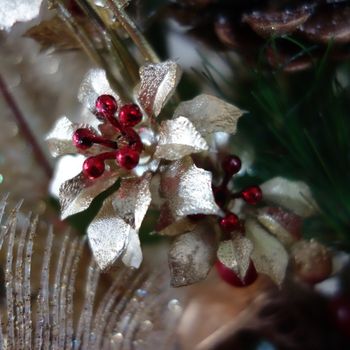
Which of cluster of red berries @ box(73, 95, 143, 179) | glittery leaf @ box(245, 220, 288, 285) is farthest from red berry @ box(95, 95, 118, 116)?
glittery leaf @ box(245, 220, 288, 285)

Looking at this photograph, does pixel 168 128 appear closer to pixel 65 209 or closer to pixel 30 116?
pixel 65 209

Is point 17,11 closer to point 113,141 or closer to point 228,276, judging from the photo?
point 113,141

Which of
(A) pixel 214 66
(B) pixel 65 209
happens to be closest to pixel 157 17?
(A) pixel 214 66

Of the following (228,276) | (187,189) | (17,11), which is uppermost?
(17,11)

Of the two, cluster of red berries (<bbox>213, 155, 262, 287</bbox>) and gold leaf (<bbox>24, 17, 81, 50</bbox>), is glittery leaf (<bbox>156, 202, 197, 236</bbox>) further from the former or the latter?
gold leaf (<bbox>24, 17, 81, 50</bbox>)

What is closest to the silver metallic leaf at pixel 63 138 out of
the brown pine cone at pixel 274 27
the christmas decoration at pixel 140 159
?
the christmas decoration at pixel 140 159

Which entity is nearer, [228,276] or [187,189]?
[187,189]

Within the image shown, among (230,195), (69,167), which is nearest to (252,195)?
(230,195)
